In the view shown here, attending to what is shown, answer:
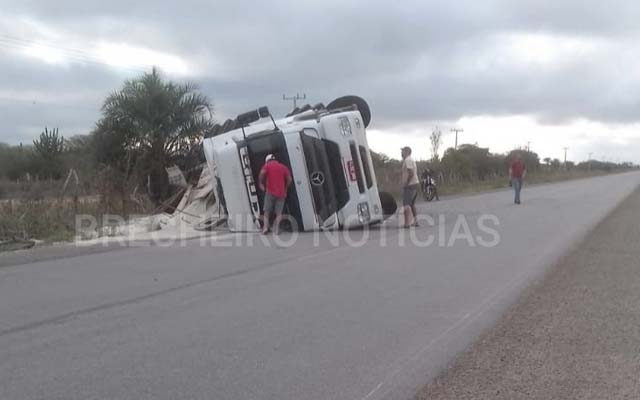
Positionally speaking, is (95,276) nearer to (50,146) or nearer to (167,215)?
(167,215)

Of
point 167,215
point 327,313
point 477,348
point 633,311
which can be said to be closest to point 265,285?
point 327,313

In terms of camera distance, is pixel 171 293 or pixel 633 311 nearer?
pixel 633 311

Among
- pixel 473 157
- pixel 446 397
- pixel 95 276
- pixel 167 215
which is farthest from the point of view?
pixel 473 157

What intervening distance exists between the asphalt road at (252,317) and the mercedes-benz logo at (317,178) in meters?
2.38

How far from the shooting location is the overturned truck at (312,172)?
15.4 meters

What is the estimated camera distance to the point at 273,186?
1481 centimetres

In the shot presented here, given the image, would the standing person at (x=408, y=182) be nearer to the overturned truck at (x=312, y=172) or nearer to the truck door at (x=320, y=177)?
the overturned truck at (x=312, y=172)

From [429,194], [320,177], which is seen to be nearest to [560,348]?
[320,177]

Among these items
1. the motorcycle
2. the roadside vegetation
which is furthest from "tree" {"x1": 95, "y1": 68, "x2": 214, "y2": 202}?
the motorcycle

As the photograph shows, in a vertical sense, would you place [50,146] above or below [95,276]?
above

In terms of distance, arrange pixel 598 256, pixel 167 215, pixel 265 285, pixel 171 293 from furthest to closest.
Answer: pixel 167 215, pixel 598 256, pixel 265 285, pixel 171 293

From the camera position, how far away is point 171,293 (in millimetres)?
8492

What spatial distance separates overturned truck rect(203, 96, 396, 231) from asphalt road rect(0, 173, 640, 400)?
7.56ft

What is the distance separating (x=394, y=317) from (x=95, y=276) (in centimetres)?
435
